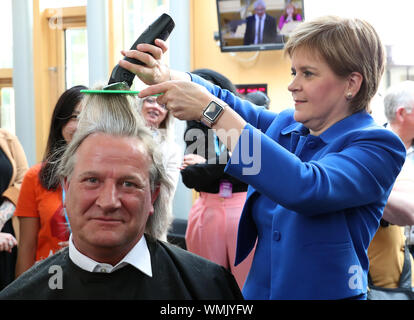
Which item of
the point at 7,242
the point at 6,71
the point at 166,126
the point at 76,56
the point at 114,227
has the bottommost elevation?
the point at 7,242

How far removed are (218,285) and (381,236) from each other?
1.04 metres

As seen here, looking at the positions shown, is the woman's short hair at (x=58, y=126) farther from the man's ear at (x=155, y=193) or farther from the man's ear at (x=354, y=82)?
the man's ear at (x=354, y=82)

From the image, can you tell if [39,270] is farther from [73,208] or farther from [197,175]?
[197,175]

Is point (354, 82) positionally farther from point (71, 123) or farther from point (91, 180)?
point (71, 123)

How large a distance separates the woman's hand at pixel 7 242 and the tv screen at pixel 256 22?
9.49 ft

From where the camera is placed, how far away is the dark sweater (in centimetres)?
136

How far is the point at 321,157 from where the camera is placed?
4.42ft

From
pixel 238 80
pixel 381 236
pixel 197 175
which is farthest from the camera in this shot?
pixel 238 80

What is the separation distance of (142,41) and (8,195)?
183 cm

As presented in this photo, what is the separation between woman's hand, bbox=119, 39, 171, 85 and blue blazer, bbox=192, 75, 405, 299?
12.7 inches

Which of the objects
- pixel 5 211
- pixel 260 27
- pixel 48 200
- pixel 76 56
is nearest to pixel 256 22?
pixel 260 27
